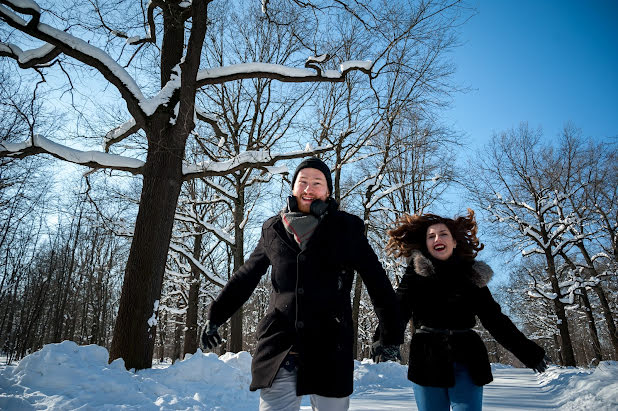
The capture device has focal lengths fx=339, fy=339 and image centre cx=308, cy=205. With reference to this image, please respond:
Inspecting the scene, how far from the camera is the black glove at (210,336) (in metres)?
2.23

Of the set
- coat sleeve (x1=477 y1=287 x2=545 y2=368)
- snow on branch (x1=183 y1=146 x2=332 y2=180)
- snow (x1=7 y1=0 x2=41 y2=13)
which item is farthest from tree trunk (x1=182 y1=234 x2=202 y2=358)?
coat sleeve (x1=477 y1=287 x2=545 y2=368)

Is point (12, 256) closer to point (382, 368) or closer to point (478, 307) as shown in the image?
point (382, 368)

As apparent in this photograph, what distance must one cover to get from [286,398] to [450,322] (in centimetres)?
143

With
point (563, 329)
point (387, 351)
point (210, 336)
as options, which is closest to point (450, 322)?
point (387, 351)

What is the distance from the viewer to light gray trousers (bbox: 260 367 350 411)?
5.79 feet

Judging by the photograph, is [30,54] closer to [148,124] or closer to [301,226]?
[148,124]

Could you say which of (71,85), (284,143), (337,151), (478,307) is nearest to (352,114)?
(337,151)

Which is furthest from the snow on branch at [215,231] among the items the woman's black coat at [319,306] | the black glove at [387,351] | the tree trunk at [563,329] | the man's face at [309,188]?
the tree trunk at [563,329]

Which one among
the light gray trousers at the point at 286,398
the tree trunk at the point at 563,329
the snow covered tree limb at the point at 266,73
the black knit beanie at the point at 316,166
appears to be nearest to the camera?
the light gray trousers at the point at 286,398

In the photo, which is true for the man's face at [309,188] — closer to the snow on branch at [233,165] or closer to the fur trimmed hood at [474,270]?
the fur trimmed hood at [474,270]

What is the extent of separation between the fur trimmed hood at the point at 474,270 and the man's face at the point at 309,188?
104 centimetres

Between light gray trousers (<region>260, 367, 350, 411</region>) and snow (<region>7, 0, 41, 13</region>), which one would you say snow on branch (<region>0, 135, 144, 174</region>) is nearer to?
snow (<region>7, 0, 41, 13</region>)

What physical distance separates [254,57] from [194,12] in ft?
17.3

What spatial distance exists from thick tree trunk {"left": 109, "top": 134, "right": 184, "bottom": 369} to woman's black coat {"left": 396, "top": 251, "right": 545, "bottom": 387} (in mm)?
4277
